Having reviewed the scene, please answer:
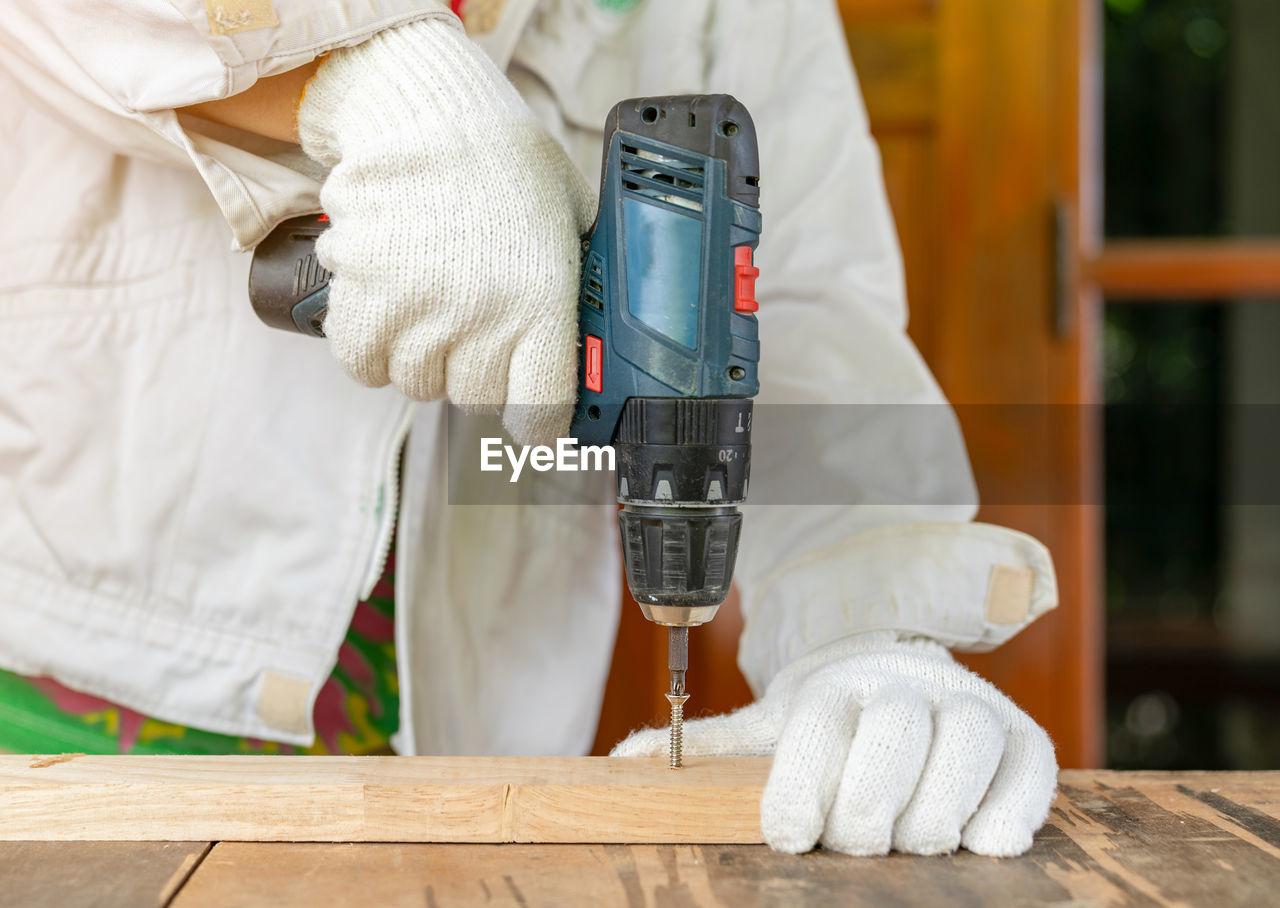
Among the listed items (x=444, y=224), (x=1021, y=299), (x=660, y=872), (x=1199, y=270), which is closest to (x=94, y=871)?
(x=660, y=872)

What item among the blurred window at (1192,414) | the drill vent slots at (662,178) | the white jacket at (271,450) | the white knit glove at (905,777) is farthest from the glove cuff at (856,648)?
the blurred window at (1192,414)

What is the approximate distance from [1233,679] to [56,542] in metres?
3.13

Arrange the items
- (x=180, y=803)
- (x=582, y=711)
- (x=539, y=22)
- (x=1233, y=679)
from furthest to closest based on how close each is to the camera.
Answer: (x=1233, y=679), (x=582, y=711), (x=539, y=22), (x=180, y=803)

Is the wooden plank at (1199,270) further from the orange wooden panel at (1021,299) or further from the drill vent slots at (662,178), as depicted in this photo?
the drill vent slots at (662,178)

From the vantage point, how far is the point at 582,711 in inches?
42.1

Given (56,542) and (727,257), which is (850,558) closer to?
(727,257)

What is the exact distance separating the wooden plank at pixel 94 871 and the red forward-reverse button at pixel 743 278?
46 centimetres

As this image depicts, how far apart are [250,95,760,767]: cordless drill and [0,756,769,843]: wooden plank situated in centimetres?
11

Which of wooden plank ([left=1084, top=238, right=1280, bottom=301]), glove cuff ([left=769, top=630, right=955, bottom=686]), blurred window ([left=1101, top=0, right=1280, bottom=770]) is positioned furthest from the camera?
blurred window ([left=1101, top=0, right=1280, bottom=770])

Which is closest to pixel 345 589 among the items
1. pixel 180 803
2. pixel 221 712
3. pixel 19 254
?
pixel 221 712

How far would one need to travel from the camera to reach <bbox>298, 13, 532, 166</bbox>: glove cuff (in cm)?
63

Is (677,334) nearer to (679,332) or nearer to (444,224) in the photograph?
(679,332)

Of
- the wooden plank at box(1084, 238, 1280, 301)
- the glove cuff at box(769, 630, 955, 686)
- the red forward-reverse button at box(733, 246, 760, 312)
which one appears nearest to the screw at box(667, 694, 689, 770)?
the glove cuff at box(769, 630, 955, 686)

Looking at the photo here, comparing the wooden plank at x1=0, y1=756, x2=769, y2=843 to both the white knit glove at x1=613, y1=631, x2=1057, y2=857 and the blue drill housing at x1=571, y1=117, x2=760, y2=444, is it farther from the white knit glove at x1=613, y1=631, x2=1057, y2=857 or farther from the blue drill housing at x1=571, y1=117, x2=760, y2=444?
the blue drill housing at x1=571, y1=117, x2=760, y2=444
